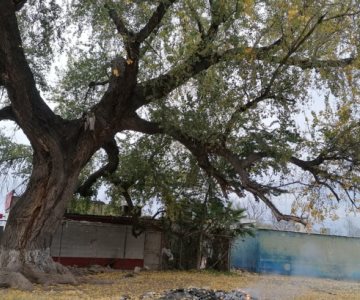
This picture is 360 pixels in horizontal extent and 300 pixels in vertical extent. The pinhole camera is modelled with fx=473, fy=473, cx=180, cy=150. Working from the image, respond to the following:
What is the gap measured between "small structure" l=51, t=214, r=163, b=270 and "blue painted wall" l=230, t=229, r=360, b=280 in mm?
5060

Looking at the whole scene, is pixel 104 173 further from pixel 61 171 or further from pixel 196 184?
pixel 61 171

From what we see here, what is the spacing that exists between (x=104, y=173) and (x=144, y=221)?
275cm

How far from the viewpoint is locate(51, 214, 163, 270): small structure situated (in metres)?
17.9

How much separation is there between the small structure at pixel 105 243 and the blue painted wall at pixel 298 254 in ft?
16.6

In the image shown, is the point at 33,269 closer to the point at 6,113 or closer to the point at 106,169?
the point at 6,113

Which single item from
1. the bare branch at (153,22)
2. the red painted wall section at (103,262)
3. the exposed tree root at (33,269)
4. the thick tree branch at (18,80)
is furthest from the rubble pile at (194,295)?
the red painted wall section at (103,262)

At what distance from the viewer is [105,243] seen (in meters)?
18.9

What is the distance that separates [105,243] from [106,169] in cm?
315

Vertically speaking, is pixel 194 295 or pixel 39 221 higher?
pixel 39 221

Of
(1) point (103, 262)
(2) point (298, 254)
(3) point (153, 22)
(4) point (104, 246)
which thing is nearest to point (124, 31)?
(3) point (153, 22)

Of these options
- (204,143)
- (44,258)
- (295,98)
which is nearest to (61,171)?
(44,258)

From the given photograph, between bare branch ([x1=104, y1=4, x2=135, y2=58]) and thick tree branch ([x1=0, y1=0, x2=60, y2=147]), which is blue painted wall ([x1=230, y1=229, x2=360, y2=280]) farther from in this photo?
bare branch ([x1=104, y1=4, x2=135, y2=58])

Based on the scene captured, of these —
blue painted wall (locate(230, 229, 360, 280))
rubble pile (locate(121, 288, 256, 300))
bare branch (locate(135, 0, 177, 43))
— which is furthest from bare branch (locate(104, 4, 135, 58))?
blue painted wall (locate(230, 229, 360, 280))

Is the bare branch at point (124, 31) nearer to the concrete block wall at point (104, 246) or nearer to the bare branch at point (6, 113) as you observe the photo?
the bare branch at point (6, 113)
